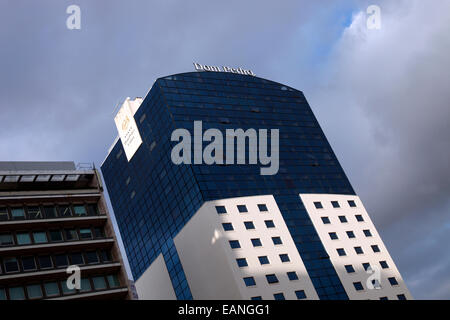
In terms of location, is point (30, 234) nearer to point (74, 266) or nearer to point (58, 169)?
point (74, 266)

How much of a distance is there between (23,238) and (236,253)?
36179 millimetres

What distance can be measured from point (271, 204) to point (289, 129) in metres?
24.3

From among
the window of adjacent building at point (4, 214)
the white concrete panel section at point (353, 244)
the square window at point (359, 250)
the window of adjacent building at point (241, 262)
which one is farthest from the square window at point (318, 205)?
the window of adjacent building at point (4, 214)

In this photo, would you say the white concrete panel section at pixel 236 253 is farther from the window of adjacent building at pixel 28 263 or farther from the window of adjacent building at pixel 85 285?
the window of adjacent building at pixel 28 263

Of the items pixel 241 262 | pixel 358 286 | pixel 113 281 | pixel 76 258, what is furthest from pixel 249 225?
pixel 76 258

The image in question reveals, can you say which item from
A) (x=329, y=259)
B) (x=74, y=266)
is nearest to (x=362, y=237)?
(x=329, y=259)

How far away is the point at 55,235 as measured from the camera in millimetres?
62656

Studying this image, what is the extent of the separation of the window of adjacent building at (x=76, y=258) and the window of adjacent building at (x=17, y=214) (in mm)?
7938

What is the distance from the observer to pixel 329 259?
9019 centimetres

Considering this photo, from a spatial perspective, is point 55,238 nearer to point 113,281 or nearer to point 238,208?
point 113,281

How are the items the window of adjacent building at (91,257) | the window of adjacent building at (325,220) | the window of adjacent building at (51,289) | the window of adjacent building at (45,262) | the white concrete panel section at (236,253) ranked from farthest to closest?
the window of adjacent building at (325,220) < the white concrete panel section at (236,253) < the window of adjacent building at (91,257) < the window of adjacent building at (45,262) < the window of adjacent building at (51,289)

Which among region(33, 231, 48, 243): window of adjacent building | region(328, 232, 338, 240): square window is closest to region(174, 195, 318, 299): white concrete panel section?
region(328, 232, 338, 240): square window

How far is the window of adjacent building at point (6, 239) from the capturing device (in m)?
59.7

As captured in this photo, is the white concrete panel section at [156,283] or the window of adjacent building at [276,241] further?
the white concrete panel section at [156,283]
